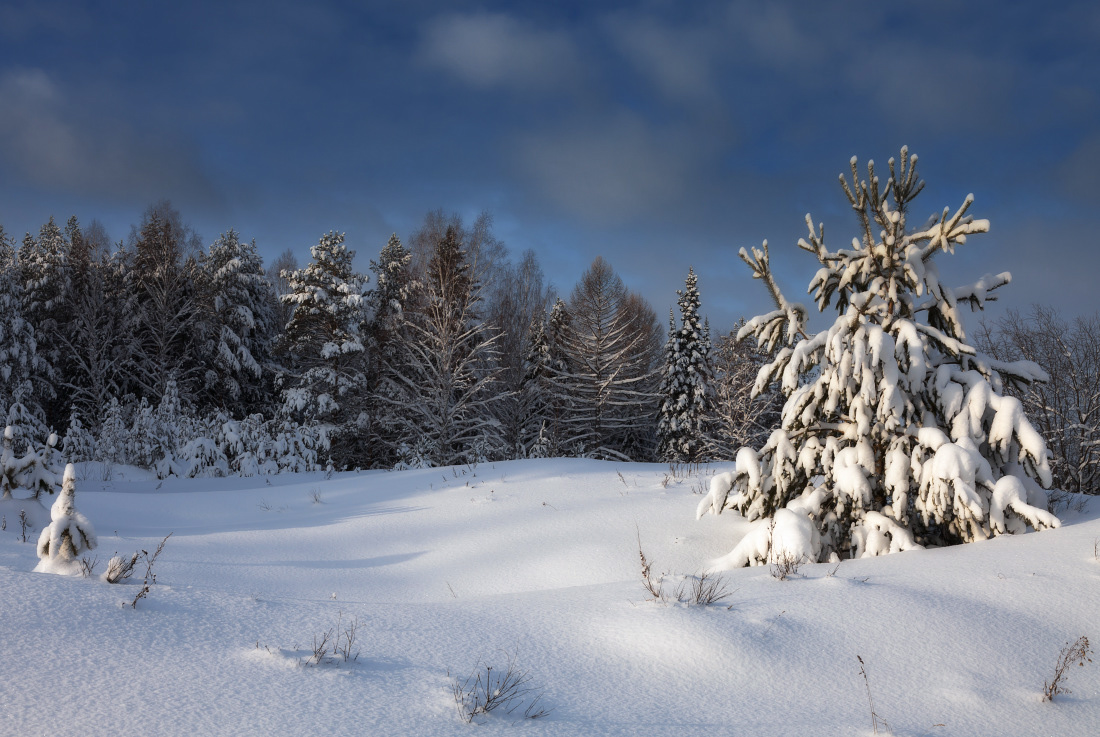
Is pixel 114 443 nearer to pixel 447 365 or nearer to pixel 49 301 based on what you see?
pixel 447 365

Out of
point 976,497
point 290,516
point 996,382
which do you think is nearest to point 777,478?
point 976,497

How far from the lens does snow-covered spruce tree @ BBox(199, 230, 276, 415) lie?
27094 millimetres

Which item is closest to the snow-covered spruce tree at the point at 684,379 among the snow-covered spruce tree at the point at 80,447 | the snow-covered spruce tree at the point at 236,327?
the snow-covered spruce tree at the point at 236,327

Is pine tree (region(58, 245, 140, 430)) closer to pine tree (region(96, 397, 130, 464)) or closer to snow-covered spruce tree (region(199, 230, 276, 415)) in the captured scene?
snow-covered spruce tree (region(199, 230, 276, 415))

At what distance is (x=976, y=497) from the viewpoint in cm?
505

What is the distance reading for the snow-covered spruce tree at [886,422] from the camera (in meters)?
5.25

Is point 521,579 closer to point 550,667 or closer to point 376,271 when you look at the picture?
point 550,667

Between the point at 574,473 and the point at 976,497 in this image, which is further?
the point at 574,473

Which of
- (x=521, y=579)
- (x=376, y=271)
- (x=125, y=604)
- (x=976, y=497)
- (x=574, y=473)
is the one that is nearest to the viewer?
(x=125, y=604)

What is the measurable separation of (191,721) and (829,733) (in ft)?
7.70

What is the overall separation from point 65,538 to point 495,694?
3.05m

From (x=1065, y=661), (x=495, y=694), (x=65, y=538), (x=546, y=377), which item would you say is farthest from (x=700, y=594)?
(x=546, y=377)

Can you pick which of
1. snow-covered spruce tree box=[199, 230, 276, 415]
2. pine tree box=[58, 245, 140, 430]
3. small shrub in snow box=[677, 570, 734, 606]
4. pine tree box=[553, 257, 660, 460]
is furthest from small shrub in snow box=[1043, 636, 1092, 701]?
pine tree box=[58, 245, 140, 430]

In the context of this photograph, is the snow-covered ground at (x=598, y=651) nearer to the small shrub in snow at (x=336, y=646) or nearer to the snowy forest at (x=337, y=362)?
the small shrub in snow at (x=336, y=646)
